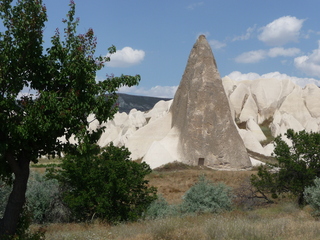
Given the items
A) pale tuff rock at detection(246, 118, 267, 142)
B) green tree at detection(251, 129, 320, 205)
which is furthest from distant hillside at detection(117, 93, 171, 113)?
green tree at detection(251, 129, 320, 205)

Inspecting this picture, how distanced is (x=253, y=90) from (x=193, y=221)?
6634 cm

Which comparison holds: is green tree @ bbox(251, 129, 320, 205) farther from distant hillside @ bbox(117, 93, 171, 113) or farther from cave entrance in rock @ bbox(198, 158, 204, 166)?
distant hillside @ bbox(117, 93, 171, 113)

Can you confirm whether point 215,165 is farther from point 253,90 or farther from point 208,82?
point 253,90

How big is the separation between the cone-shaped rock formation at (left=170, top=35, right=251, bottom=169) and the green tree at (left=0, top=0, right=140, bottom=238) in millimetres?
24333

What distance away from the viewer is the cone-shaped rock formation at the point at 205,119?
30.8 m

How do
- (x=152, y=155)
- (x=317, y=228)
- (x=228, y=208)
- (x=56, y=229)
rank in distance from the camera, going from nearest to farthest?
(x=317, y=228), (x=56, y=229), (x=228, y=208), (x=152, y=155)

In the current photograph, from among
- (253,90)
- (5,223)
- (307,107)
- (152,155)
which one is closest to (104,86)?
Answer: (5,223)

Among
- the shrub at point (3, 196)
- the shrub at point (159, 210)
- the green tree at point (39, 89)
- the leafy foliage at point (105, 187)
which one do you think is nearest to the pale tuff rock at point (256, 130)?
the shrub at point (159, 210)

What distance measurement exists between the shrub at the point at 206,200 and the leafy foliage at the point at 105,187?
1.57 m

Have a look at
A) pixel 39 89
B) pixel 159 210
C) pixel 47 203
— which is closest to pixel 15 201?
pixel 39 89

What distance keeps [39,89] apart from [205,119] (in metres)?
25.9

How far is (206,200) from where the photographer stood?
12258mm

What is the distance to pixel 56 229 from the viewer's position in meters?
10.0

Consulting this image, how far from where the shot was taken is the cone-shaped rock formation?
3080 centimetres
